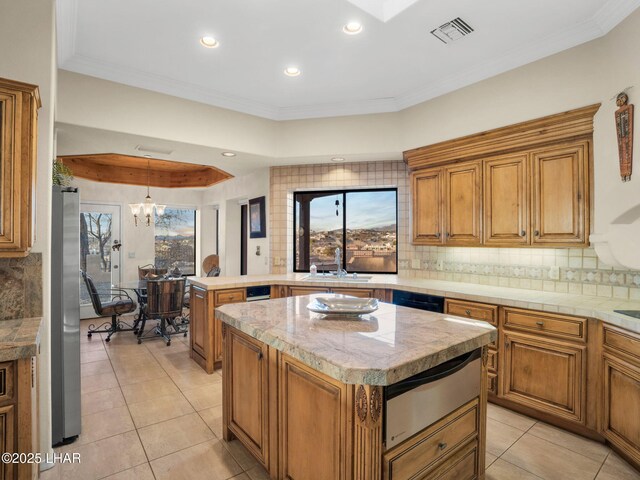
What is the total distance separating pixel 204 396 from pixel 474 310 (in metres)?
2.46

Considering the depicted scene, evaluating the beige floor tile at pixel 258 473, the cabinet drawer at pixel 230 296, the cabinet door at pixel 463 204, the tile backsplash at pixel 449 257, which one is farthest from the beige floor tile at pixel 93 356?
the cabinet door at pixel 463 204

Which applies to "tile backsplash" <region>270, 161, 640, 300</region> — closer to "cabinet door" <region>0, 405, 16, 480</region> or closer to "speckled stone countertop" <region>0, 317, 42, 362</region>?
"speckled stone countertop" <region>0, 317, 42, 362</region>

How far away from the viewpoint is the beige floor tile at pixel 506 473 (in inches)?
78.6

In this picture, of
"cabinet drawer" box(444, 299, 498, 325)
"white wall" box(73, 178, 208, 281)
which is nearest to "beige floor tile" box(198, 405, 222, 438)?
"cabinet drawer" box(444, 299, 498, 325)

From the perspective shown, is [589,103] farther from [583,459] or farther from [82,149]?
[82,149]

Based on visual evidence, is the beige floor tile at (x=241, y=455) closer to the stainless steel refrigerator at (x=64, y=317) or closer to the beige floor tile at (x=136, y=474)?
the beige floor tile at (x=136, y=474)

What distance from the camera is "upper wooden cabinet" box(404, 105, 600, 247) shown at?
106 inches

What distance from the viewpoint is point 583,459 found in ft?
7.12

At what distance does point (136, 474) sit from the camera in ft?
6.57

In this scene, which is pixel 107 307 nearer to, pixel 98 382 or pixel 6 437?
pixel 98 382

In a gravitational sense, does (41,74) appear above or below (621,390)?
above

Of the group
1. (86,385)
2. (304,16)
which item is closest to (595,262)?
(304,16)

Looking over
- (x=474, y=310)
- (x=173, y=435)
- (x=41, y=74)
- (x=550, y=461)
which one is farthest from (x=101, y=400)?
(x=550, y=461)

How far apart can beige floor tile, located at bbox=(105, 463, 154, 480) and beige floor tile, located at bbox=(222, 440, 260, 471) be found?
1.50 feet
